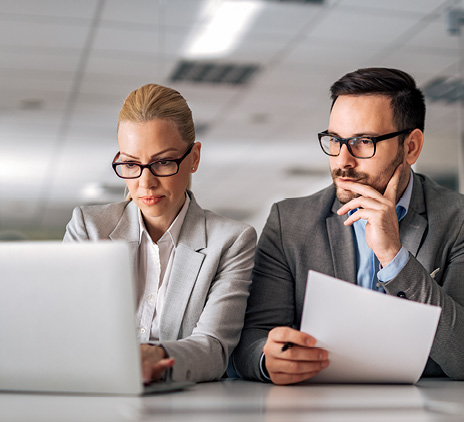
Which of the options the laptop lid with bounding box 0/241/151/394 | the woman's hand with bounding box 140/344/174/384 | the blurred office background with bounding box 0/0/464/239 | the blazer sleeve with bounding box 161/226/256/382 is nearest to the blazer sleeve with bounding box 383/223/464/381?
the blazer sleeve with bounding box 161/226/256/382

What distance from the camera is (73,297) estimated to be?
1.04 m

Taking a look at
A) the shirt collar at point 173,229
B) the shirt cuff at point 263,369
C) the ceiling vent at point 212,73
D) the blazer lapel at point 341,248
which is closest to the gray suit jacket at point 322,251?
the blazer lapel at point 341,248

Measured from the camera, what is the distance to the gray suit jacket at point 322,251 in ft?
5.59

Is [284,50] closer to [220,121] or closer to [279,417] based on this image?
[220,121]

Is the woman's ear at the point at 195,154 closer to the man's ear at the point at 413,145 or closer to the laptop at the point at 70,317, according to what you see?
the man's ear at the point at 413,145

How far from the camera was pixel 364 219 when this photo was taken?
1.75 metres

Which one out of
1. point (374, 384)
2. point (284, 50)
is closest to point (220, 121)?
point (284, 50)

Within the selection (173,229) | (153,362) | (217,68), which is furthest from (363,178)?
(217,68)

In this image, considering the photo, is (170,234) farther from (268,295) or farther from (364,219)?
(364,219)

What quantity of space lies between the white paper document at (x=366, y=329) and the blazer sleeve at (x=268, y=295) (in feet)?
→ 0.89

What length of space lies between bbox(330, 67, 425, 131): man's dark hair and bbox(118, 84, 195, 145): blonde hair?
41 centimetres

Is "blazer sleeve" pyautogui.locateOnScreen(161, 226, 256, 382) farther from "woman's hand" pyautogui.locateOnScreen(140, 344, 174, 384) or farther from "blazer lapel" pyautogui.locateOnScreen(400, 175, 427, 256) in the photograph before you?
"blazer lapel" pyautogui.locateOnScreen(400, 175, 427, 256)

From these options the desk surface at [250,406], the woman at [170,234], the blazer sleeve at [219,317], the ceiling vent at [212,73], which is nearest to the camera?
the desk surface at [250,406]

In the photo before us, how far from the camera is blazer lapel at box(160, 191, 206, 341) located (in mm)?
1621
